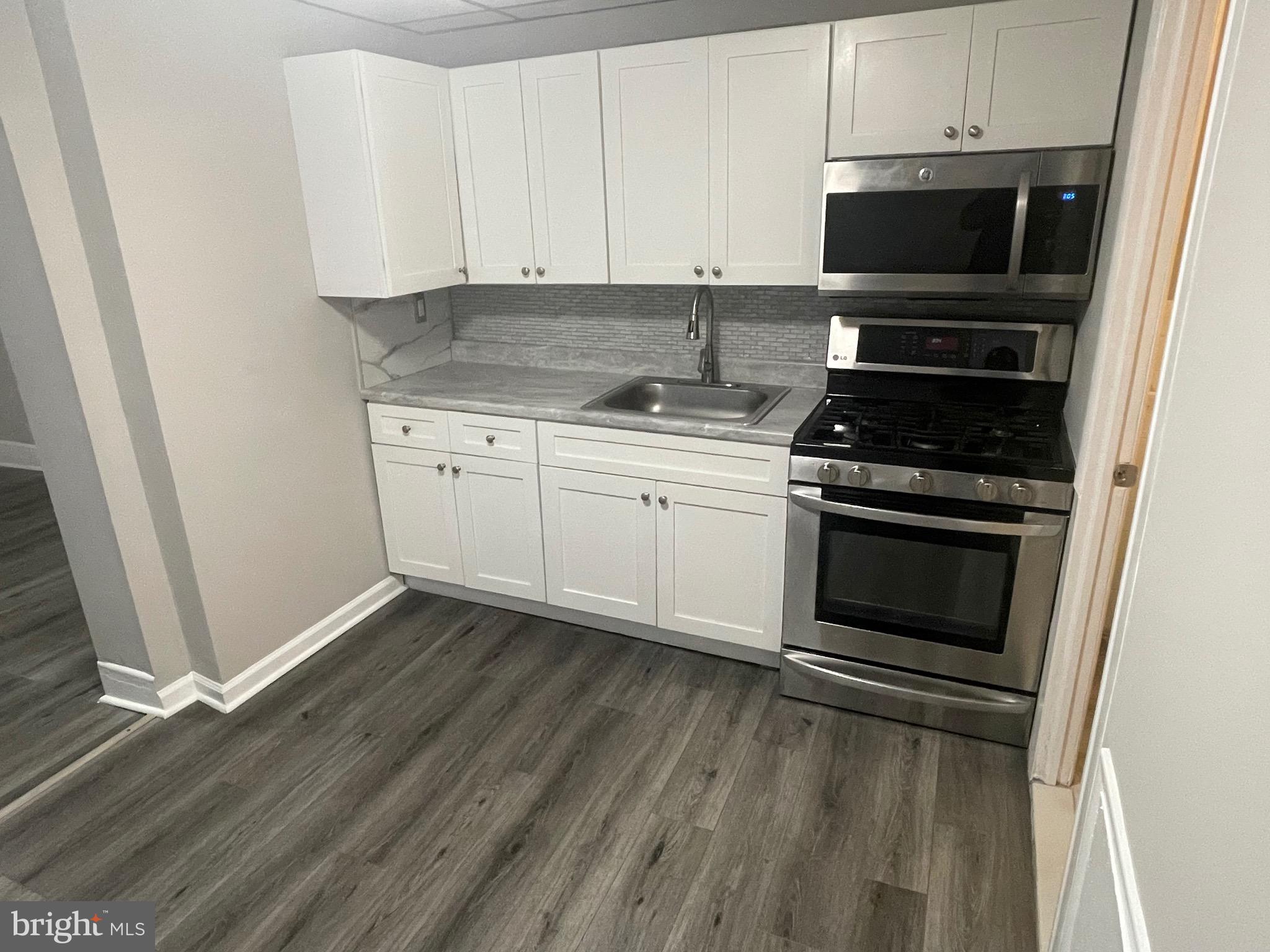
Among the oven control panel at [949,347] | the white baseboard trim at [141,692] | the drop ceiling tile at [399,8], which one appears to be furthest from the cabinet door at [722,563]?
the drop ceiling tile at [399,8]

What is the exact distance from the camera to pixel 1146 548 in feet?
3.20

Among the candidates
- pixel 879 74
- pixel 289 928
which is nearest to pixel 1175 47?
pixel 879 74

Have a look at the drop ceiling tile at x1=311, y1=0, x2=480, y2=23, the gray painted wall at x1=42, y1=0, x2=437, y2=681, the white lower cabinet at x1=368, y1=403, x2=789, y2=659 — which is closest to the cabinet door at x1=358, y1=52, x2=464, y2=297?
the drop ceiling tile at x1=311, y1=0, x2=480, y2=23

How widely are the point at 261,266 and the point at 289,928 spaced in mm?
1972

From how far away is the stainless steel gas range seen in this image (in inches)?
85.3

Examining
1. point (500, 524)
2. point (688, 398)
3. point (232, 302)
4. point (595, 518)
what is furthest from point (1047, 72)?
point (232, 302)

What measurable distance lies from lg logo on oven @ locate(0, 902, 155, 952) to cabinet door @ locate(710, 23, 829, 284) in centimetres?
243

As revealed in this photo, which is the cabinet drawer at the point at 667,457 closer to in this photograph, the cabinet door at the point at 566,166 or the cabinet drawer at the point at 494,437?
the cabinet drawer at the point at 494,437

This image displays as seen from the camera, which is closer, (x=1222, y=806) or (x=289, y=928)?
(x=1222, y=806)

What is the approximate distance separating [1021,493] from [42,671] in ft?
11.0

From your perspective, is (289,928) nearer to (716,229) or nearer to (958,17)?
(716,229)

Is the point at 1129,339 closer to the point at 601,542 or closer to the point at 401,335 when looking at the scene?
the point at 601,542

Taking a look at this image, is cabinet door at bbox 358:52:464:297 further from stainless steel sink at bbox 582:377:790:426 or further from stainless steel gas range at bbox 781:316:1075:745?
stainless steel gas range at bbox 781:316:1075:745

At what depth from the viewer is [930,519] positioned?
87.4 inches
